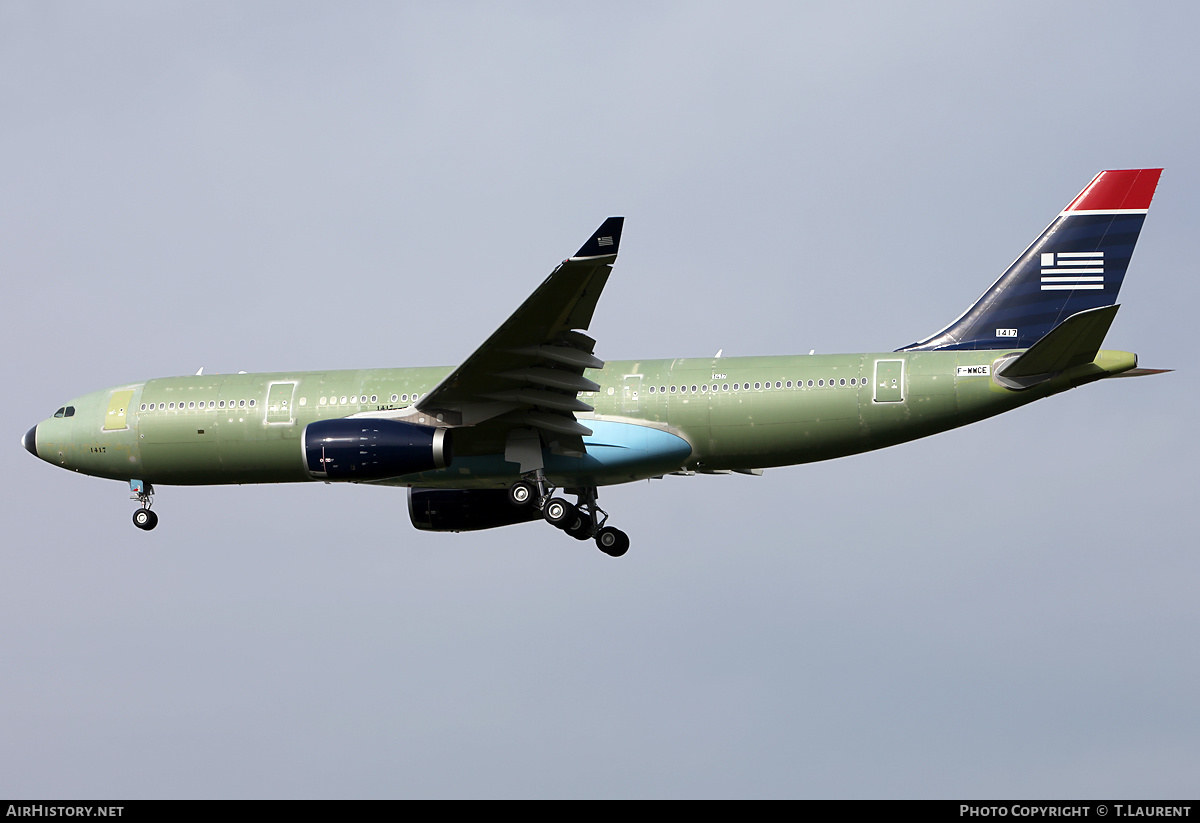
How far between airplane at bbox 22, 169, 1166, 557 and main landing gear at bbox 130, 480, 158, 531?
33 mm

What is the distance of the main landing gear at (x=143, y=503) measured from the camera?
124ft

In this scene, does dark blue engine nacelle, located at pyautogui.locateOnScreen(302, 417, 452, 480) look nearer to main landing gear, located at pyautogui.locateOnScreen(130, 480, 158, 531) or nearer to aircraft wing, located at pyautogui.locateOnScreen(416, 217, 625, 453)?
aircraft wing, located at pyautogui.locateOnScreen(416, 217, 625, 453)

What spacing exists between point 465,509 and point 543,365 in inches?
273

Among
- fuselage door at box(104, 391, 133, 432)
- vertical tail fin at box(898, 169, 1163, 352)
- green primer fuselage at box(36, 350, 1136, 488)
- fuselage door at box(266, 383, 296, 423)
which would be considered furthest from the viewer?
fuselage door at box(104, 391, 133, 432)

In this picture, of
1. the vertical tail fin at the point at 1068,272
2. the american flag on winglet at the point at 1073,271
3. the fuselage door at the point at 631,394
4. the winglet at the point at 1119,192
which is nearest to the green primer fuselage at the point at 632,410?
the fuselage door at the point at 631,394

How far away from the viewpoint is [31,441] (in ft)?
127

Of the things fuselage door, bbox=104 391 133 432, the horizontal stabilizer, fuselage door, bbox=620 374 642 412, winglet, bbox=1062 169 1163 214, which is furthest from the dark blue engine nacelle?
winglet, bbox=1062 169 1163 214

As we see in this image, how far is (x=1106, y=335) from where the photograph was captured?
103 feet

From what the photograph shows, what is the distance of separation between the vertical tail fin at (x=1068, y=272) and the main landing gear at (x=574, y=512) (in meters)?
7.93

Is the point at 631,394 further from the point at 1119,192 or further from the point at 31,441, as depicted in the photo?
the point at 31,441

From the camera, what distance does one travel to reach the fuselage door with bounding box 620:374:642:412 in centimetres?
3481
